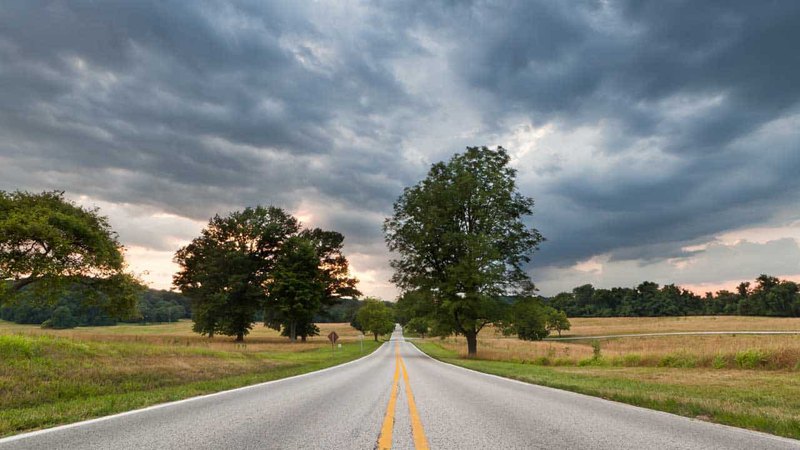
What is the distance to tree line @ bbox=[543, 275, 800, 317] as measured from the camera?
113m

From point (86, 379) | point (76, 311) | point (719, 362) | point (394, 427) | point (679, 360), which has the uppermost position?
point (76, 311)

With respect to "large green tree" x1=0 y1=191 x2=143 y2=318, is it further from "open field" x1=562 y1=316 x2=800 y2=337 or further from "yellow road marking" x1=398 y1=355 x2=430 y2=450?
"open field" x1=562 y1=316 x2=800 y2=337

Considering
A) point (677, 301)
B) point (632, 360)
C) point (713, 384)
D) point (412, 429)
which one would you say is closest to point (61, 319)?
point (632, 360)

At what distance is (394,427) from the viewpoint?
20.5ft

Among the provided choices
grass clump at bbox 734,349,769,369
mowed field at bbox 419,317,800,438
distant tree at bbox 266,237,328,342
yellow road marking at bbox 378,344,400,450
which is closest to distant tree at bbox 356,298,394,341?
distant tree at bbox 266,237,328,342

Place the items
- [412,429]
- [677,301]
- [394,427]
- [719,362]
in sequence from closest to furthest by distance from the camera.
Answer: [412,429] < [394,427] < [719,362] < [677,301]

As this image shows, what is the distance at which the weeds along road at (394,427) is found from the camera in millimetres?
5176

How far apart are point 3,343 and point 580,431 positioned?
16169mm

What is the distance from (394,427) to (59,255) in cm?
3142

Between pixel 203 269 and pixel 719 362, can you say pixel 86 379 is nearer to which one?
pixel 719 362

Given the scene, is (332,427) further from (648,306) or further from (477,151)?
(648,306)

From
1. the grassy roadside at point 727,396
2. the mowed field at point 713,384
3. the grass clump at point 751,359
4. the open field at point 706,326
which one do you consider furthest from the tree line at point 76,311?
the open field at point 706,326

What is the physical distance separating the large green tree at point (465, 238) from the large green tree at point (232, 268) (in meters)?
24.1

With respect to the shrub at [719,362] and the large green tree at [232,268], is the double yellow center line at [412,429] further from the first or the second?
the large green tree at [232,268]
